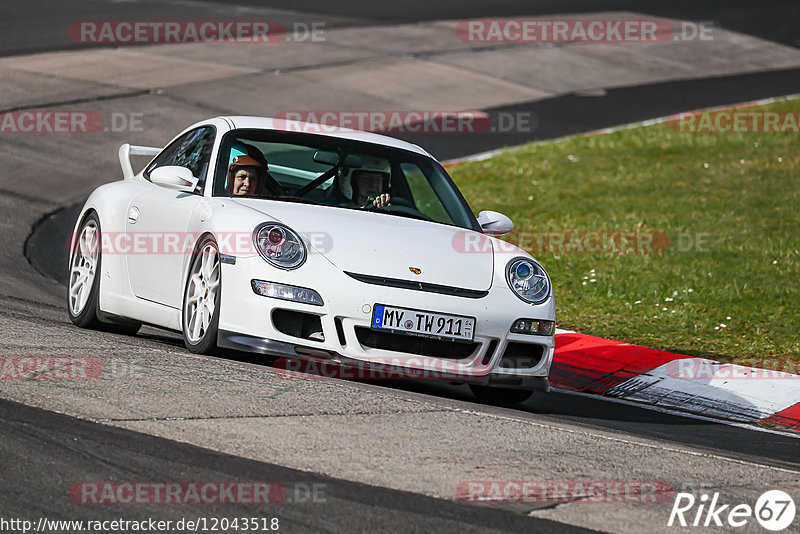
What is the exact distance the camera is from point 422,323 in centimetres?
653

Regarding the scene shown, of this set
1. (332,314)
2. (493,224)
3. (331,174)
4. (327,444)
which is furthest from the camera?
(493,224)

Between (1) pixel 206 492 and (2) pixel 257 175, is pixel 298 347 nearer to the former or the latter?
(2) pixel 257 175

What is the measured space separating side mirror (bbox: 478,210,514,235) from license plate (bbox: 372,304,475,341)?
4.37 feet

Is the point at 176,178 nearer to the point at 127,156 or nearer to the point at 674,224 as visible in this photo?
the point at 127,156

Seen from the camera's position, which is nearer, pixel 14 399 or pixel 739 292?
pixel 14 399

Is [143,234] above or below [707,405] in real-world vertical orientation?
above

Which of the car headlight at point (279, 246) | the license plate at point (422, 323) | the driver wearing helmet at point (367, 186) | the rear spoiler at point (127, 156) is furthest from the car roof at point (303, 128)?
the license plate at point (422, 323)

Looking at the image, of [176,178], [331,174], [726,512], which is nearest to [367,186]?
[331,174]

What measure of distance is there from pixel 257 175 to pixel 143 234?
82 centimetres

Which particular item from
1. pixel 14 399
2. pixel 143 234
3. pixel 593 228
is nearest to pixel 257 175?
pixel 143 234

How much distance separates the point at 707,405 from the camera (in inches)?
328

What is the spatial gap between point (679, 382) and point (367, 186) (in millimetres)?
2725

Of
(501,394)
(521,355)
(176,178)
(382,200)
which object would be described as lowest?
(501,394)

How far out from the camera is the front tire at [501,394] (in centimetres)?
736
